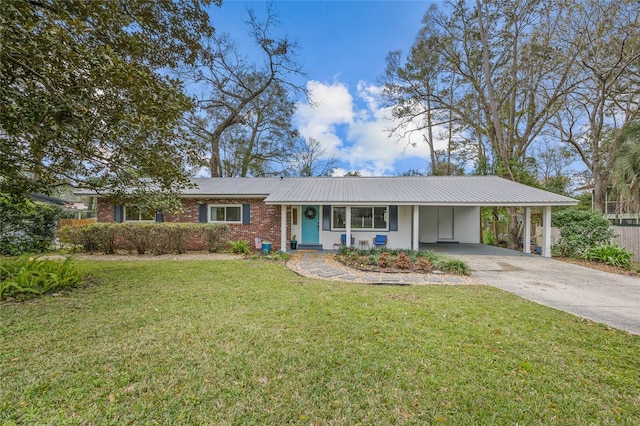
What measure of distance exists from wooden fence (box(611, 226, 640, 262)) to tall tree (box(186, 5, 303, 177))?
16662 mm

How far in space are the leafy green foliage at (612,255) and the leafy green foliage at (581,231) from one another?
344 millimetres

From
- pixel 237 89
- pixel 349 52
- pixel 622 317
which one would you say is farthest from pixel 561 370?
pixel 237 89

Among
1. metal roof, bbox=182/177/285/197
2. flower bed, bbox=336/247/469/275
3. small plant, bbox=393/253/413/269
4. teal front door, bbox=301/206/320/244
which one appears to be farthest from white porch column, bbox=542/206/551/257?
metal roof, bbox=182/177/285/197

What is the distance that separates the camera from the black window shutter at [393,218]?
1201 cm

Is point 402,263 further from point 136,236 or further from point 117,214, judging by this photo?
point 117,214

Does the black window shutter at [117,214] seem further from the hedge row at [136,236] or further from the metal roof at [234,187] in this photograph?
the metal roof at [234,187]

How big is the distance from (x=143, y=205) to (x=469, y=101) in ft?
64.6

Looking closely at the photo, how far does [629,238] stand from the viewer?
10.6 meters

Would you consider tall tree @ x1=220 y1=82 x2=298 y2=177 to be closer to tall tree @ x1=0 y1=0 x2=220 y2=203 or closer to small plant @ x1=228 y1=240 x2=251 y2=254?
small plant @ x1=228 y1=240 x2=251 y2=254

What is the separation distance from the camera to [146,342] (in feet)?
11.1

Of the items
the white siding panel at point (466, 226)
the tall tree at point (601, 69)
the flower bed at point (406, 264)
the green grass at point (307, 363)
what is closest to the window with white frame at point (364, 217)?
the flower bed at point (406, 264)

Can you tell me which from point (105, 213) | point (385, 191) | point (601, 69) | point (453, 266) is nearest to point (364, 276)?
point (453, 266)

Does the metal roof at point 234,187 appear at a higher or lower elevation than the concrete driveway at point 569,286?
higher

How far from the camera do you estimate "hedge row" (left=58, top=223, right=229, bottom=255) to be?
33.0ft
